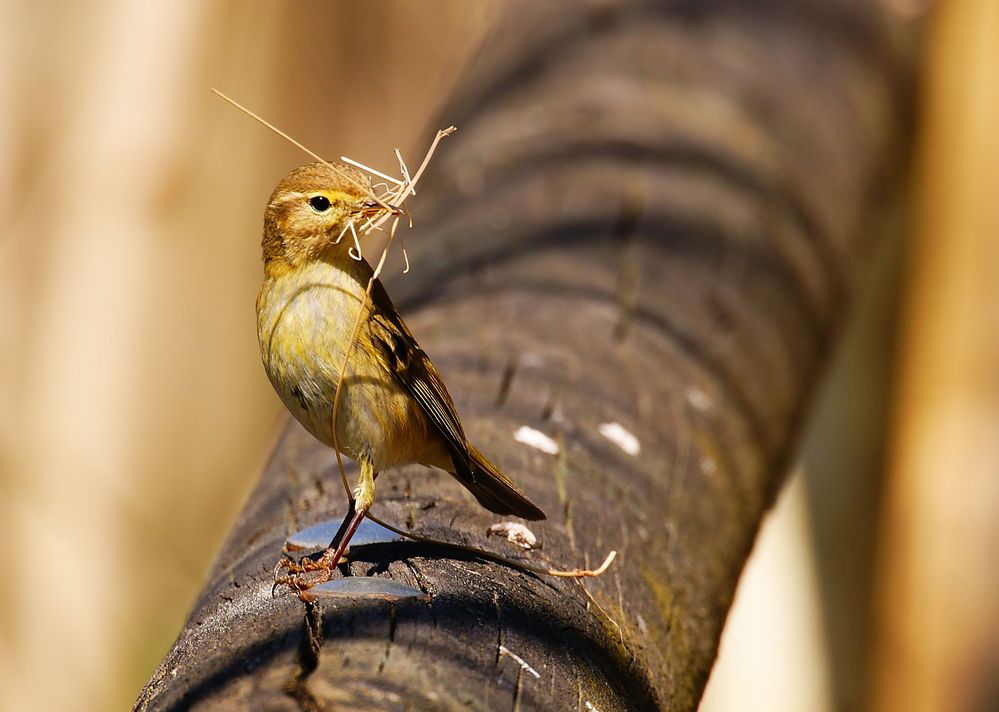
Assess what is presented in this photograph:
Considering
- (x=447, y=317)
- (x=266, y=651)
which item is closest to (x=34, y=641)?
(x=447, y=317)

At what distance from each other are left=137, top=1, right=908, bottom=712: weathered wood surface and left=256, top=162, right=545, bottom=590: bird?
0.09m

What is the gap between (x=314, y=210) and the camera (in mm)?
2533

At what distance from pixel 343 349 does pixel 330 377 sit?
0.06 m

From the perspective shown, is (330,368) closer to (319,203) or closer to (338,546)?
(319,203)

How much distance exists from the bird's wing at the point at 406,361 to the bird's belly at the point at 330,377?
0.04 metres

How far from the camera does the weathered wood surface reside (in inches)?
70.0

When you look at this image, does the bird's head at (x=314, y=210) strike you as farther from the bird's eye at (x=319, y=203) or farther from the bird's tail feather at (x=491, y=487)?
the bird's tail feather at (x=491, y=487)

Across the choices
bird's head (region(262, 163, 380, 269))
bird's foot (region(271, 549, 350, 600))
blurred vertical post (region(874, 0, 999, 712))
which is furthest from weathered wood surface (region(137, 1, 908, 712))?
bird's head (region(262, 163, 380, 269))

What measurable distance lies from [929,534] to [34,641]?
3.99m

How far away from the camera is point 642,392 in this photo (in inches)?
111

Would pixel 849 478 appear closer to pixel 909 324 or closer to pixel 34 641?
pixel 909 324

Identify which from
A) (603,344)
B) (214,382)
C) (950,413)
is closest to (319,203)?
(603,344)

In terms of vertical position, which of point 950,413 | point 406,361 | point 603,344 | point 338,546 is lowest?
point 338,546

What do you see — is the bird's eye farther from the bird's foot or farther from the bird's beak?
the bird's foot
